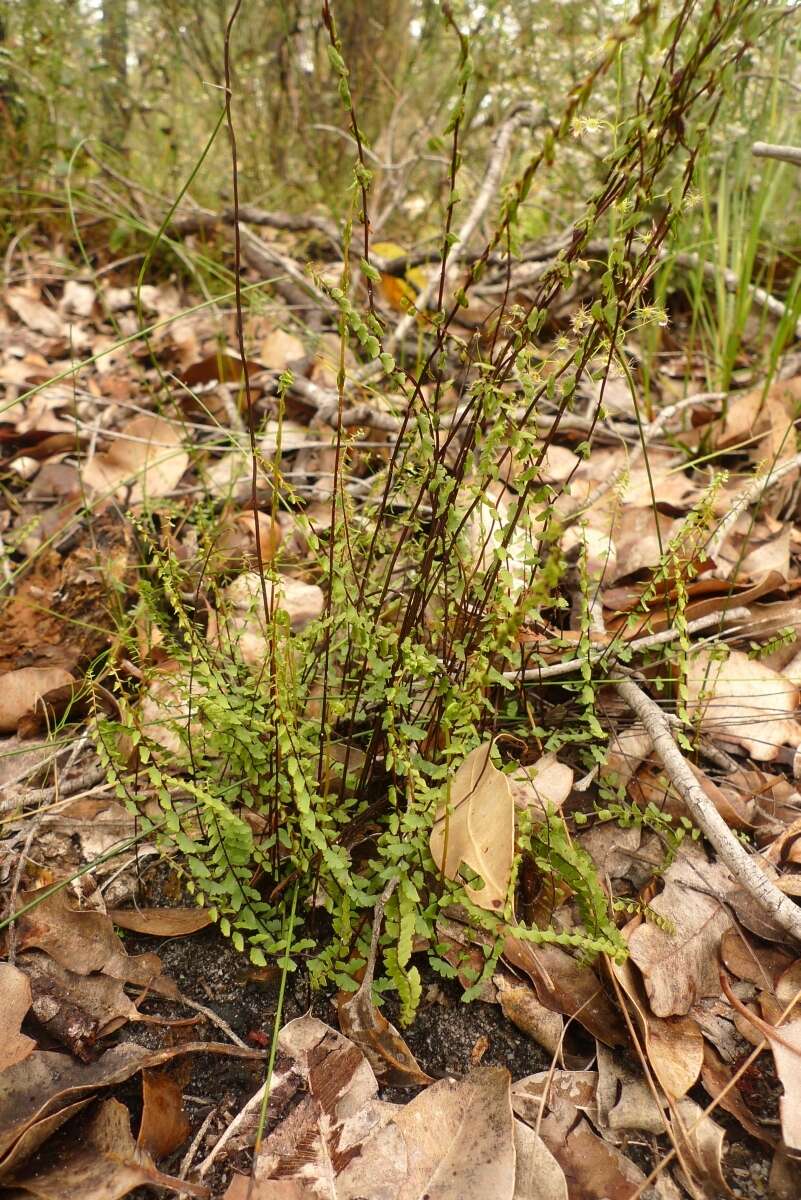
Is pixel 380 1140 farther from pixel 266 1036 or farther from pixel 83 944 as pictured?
pixel 83 944

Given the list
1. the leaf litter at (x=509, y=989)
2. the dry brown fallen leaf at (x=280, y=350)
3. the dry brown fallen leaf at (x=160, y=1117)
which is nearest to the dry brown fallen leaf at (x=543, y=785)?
the leaf litter at (x=509, y=989)

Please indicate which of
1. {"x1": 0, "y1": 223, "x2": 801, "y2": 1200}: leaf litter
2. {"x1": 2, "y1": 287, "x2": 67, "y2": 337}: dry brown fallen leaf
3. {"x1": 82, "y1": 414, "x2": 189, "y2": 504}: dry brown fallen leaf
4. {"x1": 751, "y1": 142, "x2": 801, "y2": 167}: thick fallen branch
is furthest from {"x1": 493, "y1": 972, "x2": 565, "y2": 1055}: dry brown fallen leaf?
{"x1": 2, "y1": 287, "x2": 67, "y2": 337}: dry brown fallen leaf

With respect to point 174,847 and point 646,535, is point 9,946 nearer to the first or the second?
point 174,847

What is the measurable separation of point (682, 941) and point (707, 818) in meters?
0.19

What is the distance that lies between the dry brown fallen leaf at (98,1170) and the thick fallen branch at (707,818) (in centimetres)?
86

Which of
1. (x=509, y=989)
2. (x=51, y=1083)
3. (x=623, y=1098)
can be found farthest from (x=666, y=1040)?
(x=51, y=1083)

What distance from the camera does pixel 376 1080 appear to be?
120cm

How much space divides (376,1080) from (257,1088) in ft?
0.54

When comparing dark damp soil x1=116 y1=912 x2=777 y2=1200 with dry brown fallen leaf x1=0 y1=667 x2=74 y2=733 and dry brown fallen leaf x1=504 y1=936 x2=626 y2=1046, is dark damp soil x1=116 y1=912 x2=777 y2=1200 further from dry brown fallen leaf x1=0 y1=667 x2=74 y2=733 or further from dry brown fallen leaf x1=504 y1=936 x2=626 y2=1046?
dry brown fallen leaf x1=0 y1=667 x2=74 y2=733

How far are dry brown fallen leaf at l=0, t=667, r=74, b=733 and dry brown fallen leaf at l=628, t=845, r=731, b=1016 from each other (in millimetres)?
1187

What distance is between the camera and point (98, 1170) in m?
1.06

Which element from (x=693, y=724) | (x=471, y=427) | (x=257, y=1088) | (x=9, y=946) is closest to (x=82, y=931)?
(x=9, y=946)

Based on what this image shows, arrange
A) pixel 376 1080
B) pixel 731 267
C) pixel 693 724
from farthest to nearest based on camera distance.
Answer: pixel 731 267, pixel 693 724, pixel 376 1080

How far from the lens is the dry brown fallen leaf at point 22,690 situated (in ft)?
5.77
